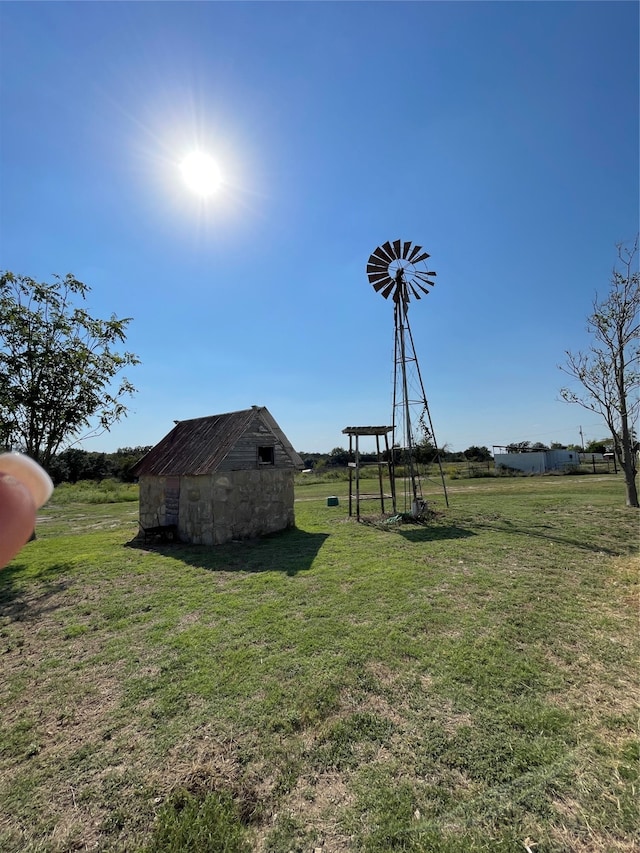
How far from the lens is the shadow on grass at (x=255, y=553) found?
9344mm

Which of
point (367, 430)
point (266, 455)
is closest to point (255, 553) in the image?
point (266, 455)

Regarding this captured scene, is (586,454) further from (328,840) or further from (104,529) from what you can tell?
(328,840)

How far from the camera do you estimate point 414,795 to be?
2.86m

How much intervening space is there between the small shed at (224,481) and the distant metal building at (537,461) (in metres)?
33.1

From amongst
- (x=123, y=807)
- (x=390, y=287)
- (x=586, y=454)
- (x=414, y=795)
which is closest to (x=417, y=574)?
(x=414, y=795)

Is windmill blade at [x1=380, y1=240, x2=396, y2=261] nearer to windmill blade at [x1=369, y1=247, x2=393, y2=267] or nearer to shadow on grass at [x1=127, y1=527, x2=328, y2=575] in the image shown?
windmill blade at [x1=369, y1=247, x2=393, y2=267]

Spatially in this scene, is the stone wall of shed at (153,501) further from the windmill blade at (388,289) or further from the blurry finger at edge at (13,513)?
the blurry finger at edge at (13,513)

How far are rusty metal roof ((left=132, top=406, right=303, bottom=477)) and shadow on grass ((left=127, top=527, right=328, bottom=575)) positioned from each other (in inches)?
90.4

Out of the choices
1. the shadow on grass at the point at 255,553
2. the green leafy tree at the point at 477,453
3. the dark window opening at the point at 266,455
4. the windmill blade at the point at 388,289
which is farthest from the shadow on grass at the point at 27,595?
the green leafy tree at the point at 477,453

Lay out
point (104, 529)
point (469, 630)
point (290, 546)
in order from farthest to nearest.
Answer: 1. point (104, 529)
2. point (290, 546)
3. point (469, 630)

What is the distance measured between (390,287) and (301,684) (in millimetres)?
13970

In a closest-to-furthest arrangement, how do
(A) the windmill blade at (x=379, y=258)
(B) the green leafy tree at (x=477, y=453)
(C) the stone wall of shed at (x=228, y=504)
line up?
(C) the stone wall of shed at (x=228, y=504) < (A) the windmill blade at (x=379, y=258) < (B) the green leafy tree at (x=477, y=453)

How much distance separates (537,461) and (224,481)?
3831 centimetres

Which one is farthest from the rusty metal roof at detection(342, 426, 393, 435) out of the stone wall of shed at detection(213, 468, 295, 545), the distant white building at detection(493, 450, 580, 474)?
the distant white building at detection(493, 450, 580, 474)
